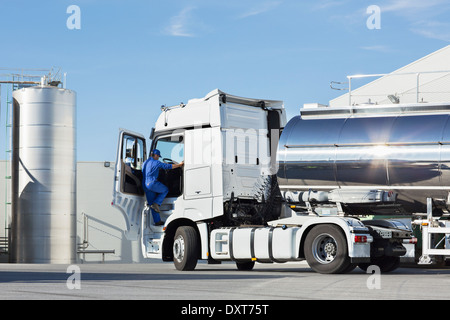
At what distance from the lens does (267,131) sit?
1948 cm

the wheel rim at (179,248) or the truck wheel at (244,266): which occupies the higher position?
the wheel rim at (179,248)

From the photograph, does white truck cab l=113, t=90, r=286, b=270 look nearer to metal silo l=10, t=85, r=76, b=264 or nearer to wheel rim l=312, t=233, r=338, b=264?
wheel rim l=312, t=233, r=338, b=264

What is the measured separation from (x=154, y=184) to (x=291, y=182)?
11.6ft

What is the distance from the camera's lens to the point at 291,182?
1772cm

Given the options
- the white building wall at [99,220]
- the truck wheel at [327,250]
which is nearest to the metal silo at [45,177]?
the white building wall at [99,220]

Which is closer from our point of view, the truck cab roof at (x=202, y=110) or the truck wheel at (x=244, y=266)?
the truck cab roof at (x=202, y=110)

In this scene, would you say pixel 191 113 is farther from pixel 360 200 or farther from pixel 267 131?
pixel 360 200

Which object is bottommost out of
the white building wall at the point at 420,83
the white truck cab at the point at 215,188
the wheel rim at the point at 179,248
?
the wheel rim at the point at 179,248

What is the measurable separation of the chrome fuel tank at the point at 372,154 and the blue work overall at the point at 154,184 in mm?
3142

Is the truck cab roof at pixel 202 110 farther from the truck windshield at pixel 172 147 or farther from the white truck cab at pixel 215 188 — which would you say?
the truck windshield at pixel 172 147

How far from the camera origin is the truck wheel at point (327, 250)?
53.5ft

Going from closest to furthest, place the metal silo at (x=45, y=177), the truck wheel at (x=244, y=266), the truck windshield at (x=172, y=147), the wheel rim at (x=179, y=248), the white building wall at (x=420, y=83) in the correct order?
the wheel rim at (x=179, y=248)
the truck windshield at (x=172, y=147)
the truck wheel at (x=244, y=266)
the white building wall at (x=420, y=83)
the metal silo at (x=45, y=177)
